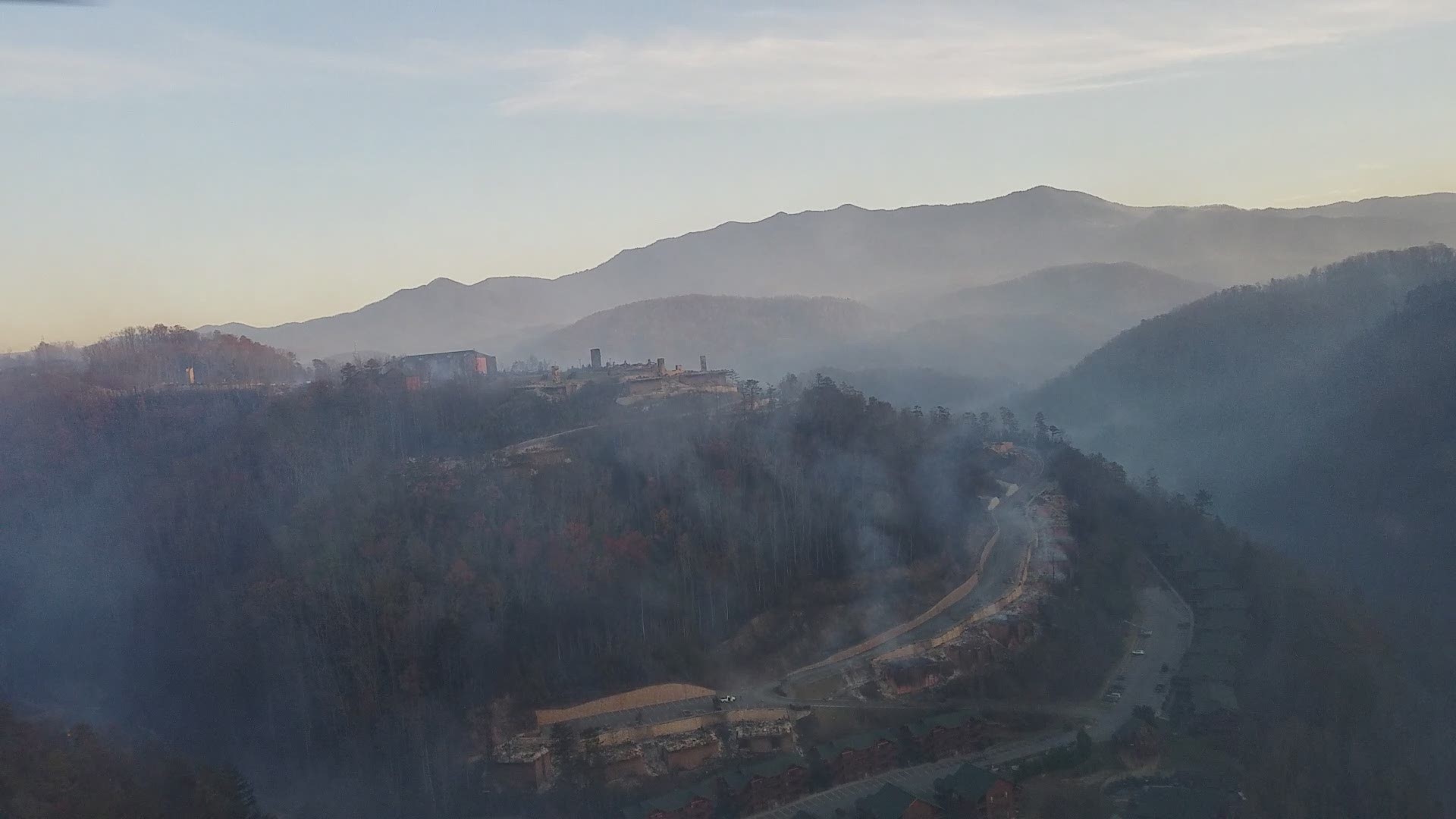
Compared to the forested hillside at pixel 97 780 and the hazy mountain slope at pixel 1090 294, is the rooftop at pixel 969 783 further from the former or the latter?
the hazy mountain slope at pixel 1090 294

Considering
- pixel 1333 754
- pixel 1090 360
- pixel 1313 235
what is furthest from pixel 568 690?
pixel 1313 235

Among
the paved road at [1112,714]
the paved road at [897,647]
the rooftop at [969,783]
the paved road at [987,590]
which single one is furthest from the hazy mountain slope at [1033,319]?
the rooftop at [969,783]

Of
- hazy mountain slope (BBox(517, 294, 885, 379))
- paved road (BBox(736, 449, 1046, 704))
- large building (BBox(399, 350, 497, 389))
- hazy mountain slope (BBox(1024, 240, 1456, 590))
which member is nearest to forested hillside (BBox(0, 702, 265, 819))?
paved road (BBox(736, 449, 1046, 704))

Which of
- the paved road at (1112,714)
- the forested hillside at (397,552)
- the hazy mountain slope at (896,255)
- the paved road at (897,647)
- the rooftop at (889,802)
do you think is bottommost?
the paved road at (1112,714)

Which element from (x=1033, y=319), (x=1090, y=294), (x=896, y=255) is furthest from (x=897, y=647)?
(x=896, y=255)

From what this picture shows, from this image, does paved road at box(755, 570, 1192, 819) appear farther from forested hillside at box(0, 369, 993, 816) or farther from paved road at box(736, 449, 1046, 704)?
forested hillside at box(0, 369, 993, 816)

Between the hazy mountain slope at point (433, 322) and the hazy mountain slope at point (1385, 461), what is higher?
the hazy mountain slope at point (433, 322)

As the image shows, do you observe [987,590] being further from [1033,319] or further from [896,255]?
[896,255]

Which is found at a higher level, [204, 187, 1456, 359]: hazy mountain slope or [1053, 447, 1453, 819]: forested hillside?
[204, 187, 1456, 359]: hazy mountain slope
